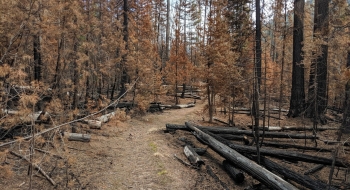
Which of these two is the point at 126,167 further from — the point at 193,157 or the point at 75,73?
the point at 75,73

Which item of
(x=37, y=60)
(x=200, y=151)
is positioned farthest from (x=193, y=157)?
(x=37, y=60)

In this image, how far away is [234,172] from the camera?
7105mm

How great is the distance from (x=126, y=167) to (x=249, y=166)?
380 cm

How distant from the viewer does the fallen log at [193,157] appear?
775 cm

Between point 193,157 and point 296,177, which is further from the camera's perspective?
point 193,157

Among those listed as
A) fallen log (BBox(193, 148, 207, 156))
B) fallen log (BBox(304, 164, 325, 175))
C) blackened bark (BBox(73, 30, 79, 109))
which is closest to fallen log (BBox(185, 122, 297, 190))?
fallen log (BBox(193, 148, 207, 156))

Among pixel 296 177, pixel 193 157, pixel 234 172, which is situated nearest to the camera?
pixel 296 177

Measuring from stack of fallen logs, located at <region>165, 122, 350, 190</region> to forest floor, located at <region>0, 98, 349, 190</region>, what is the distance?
0.37m

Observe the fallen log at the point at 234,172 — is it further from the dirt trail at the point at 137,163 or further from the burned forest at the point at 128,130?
the dirt trail at the point at 137,163

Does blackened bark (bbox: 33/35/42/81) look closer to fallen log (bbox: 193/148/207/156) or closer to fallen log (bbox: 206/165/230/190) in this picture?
fallen log (bbox: 193/148/207/156)

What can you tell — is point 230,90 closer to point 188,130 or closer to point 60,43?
point 188,130

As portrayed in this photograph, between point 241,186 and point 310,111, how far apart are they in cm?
1005

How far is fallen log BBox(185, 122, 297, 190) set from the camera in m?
5.59

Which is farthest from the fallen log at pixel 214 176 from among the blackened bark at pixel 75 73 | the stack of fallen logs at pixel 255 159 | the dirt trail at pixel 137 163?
the blackened bark at pixel 75 73
